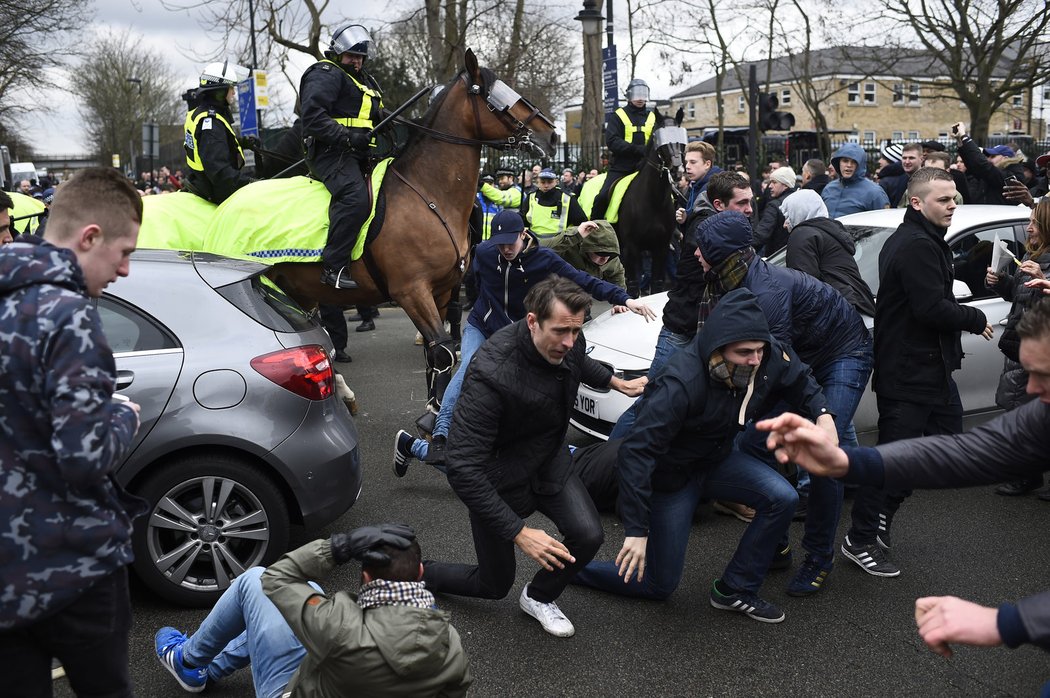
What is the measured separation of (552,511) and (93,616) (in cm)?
216

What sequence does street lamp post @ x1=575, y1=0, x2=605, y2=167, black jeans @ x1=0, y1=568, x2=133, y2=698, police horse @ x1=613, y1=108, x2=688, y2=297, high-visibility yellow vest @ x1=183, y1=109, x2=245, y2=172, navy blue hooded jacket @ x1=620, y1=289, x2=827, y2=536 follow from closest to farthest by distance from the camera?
black jeans @ x1=0, y1=568, x2=133, y2=698, navy blue hooded jacket @ x1=620, y1=289, x2=827, y2=536, high-visibility yellow vest @ x1=183, y1=109, x2=245, y2=172, police horse @ x1=613, y1=108, x2=688, y2=297, street lamp post @ x1=575, y1=0, x2=605, y2=167

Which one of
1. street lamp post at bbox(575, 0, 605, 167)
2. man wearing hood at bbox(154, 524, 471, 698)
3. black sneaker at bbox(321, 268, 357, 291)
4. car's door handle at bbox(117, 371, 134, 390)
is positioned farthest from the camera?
street lamp post at bbox(575, 0, 605, 167)

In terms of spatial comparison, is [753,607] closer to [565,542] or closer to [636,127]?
[565,542]

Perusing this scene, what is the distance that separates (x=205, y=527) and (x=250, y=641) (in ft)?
4.01

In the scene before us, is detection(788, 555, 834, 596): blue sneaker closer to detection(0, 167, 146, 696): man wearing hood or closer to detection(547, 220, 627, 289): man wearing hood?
detection(0, 167, 146, 696): man wearing hood

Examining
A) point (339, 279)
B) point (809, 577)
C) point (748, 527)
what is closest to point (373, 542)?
point (748, 527)

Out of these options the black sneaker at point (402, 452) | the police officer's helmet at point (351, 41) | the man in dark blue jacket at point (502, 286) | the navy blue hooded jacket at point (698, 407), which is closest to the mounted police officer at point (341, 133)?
the police officer's helmet at point (351, 41)

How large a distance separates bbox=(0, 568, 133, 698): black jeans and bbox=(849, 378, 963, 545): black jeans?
3.66m

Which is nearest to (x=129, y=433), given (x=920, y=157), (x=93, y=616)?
(x=93, y=616)

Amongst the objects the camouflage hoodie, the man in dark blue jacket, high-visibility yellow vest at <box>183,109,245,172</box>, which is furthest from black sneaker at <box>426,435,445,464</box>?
the camouflage hoodie

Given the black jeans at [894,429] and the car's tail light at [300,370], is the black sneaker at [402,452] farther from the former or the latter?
the black jeans at [894,429]

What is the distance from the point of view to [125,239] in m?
2.49

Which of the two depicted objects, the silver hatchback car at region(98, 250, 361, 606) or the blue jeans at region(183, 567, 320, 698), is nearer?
the blue jeans at region(183, 567, 320, 698)

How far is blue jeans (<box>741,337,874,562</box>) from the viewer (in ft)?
15.2
